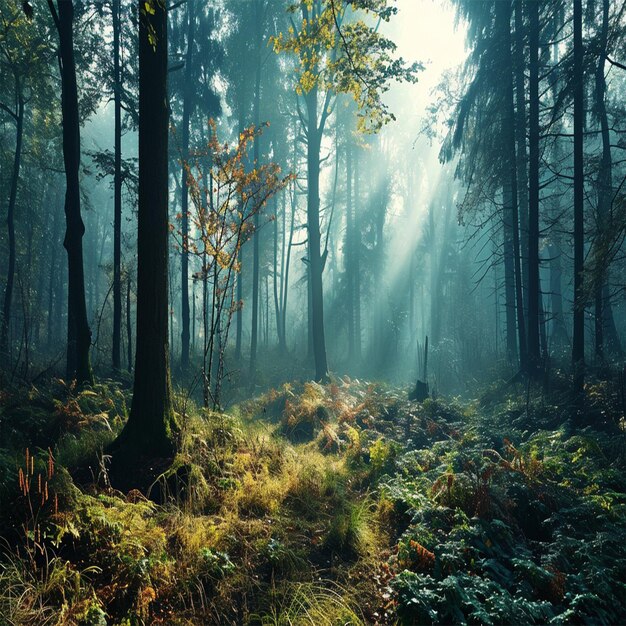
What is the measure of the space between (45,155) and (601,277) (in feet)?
63.4

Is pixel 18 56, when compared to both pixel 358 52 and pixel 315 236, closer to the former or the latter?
pixel 315 236

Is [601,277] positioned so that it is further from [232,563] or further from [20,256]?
[20,256]

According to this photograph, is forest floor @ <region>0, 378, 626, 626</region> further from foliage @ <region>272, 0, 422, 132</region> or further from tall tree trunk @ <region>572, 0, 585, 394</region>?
foliage @ <region>272, 0, 422, 132</region>

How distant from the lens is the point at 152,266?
4.69 m

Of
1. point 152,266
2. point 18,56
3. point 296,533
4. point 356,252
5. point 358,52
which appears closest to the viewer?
point 296,533

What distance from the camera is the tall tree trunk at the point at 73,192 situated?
740 centimetres

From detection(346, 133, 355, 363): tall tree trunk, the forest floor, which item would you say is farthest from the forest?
detection(346, 133, 355, 363): tall tree trunk

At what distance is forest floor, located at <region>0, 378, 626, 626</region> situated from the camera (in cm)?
264

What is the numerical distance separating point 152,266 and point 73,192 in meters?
4.40

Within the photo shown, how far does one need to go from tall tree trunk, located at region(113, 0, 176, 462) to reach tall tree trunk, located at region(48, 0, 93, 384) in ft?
11.1

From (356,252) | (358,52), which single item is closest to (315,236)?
(358,52)

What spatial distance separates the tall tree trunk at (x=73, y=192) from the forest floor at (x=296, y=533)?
4.45 ft

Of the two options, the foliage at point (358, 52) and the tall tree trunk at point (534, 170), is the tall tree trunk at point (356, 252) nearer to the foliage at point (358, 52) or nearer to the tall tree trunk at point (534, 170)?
the tall tree trunk at point (534, 170)

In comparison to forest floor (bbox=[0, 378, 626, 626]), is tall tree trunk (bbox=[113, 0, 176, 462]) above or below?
above
